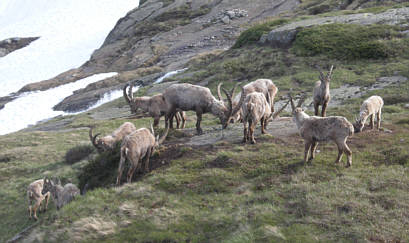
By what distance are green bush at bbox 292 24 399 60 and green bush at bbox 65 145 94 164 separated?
2310cm

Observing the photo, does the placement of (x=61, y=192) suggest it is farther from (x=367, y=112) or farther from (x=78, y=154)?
(x=367, y=112)

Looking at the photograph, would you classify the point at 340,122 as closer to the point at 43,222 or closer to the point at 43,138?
the point at 43,222

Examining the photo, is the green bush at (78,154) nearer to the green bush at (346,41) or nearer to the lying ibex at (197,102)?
the lying ibex at (197,102)

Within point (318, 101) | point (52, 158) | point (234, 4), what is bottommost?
point (52, 158)

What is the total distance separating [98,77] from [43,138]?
45773 mm

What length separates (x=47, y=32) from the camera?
13412 centimetres

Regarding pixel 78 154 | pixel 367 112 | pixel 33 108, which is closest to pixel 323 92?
pixel 367 112

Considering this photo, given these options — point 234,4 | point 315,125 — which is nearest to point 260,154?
point 315,125

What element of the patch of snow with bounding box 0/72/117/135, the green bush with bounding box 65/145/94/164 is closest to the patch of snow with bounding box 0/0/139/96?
the patch of snow with bounding box 0/72/117/135

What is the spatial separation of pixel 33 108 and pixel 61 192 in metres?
50.1

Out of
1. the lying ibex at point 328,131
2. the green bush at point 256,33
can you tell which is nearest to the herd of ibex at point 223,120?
the lying ibex at point 328,131

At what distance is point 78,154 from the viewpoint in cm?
2123

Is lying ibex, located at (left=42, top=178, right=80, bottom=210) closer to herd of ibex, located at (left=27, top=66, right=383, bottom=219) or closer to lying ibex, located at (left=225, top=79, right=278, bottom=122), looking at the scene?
herd of ibex, located at (left=27, top=66, right=383, bottom=219)

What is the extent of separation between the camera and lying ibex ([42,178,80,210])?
12.8m
